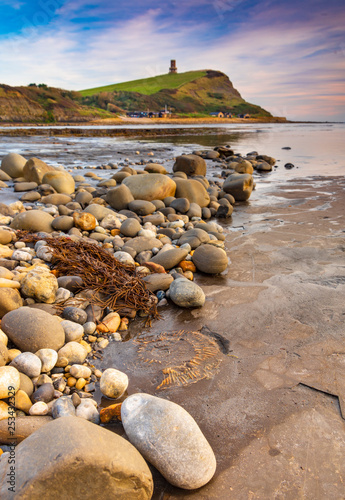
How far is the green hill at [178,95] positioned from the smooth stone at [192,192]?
92.2 meters

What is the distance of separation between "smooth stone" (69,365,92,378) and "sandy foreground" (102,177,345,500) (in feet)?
0.85

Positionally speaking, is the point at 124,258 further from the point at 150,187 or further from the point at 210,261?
the point at 150,187

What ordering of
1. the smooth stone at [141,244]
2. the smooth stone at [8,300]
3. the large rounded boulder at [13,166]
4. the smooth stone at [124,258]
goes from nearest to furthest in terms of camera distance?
the smooth stone at [8,300]
the smooth stone at [124,258]
the smooth stone at [141,244]
the large rounded boulder at [13,166]

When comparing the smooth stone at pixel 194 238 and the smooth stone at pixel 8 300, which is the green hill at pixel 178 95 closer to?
the smooth stone at pixel 194 238

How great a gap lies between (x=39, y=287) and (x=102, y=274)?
0.90m

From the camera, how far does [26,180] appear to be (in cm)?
984

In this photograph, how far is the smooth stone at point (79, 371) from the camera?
2.82 m

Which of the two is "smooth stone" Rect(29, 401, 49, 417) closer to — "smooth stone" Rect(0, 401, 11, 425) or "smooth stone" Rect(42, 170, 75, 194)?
"smooth stone" Rect(0, 401, 11, 425)

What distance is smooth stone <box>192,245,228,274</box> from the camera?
5004mm

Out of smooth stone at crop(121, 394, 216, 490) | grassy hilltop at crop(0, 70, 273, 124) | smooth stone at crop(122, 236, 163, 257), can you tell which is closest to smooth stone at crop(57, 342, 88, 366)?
smooth stone at crop(121, 394, 216, 490)

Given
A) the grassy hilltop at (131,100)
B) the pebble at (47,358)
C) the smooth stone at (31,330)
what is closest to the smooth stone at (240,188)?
the smooth stone at (31,330)

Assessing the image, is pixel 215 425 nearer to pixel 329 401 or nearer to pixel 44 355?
pixel 329 401

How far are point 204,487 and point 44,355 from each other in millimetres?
1553

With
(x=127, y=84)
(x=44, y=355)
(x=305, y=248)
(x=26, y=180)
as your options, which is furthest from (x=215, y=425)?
(x=127, y=84)
